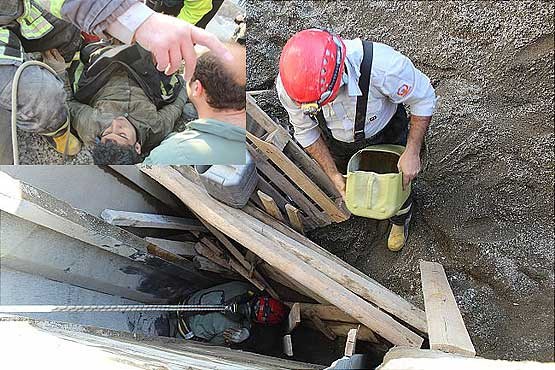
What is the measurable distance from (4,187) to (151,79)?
546 millimetres

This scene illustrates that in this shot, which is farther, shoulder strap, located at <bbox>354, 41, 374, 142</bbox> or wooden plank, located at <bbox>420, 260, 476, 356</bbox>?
shoulder strap, located at <bbox>354, 41, 374, 142</bbox>

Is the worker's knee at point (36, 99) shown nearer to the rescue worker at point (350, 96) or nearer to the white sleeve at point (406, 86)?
the rescue worker at point (350, 96)

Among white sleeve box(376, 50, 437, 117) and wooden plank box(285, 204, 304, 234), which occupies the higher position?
white sleeve box(376, 50, 437, 117)

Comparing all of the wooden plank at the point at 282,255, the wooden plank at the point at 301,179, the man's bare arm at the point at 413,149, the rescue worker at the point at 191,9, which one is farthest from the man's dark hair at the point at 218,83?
the man's bare arm at the point at 413,149

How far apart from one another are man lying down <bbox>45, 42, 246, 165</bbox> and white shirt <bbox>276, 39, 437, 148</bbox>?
0.22m

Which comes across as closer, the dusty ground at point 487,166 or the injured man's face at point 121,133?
the injured man's face at point 121,133

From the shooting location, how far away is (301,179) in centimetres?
213

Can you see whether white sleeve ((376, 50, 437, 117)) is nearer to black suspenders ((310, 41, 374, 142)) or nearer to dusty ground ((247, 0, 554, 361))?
black suspenders ((310, 41, 374, 142))

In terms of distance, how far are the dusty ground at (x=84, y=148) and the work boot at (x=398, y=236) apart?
36.3 inches

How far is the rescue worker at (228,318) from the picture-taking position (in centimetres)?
245

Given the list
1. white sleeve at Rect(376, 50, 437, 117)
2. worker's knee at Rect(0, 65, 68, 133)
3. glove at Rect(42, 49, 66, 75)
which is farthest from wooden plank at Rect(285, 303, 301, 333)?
glove at Rect(42, 49, 66, 75)

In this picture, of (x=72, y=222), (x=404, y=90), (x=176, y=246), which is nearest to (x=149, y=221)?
(x=176, y=246)

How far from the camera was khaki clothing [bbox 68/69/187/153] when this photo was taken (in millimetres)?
1794

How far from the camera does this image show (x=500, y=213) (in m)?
2.13
